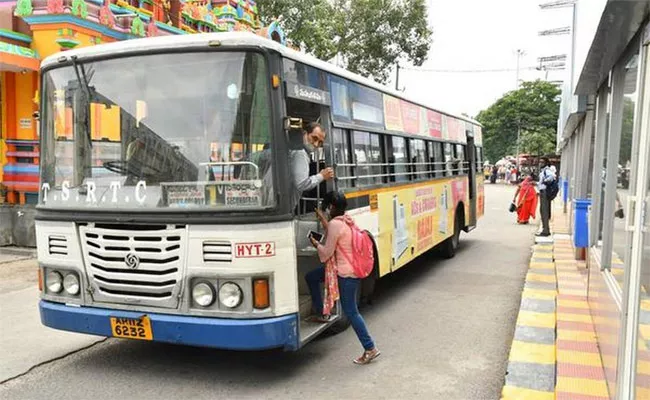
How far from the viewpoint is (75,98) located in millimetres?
4637

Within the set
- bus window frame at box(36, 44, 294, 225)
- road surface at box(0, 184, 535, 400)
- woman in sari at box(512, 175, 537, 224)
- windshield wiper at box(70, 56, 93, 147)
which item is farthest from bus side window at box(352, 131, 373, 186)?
woman in sari at box(512, 175, 537, 224)

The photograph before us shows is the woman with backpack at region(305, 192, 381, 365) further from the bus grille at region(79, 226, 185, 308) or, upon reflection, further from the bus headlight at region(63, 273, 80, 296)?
the bus headlight at region(63, 273, 80, 296)

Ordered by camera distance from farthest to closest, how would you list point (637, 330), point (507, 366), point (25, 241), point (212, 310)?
point (25, 241)
point (507, 366)
point (212, 310)
point (637, 330)

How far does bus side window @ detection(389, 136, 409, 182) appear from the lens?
7.07 m

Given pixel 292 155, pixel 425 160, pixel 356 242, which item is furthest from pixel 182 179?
pixel 425 160

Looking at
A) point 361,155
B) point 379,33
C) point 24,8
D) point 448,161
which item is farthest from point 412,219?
point 379,33

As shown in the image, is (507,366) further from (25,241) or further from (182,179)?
(25,241)

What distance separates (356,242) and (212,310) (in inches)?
50.1

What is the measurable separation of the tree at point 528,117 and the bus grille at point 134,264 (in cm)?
4976

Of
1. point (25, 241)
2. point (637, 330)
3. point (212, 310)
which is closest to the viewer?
point (637, 330)

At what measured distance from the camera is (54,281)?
4.68 m

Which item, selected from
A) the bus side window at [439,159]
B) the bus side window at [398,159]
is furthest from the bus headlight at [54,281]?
the bus side window at [439,159]

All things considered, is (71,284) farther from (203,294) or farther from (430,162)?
(430,162)

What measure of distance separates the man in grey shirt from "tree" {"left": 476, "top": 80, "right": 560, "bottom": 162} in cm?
4877
